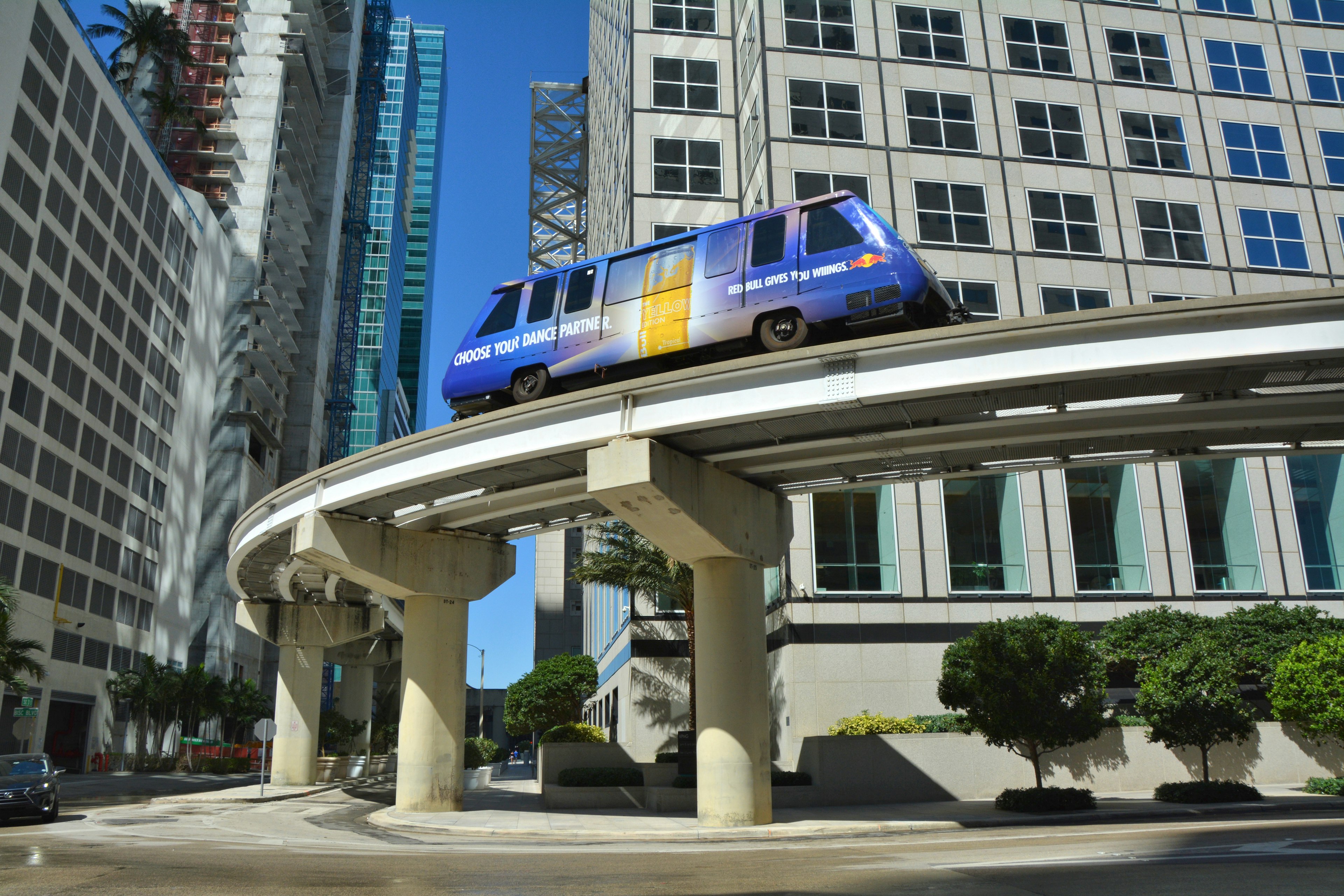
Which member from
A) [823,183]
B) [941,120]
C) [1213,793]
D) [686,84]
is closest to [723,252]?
[1213,793]

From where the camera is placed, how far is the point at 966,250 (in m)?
38.7

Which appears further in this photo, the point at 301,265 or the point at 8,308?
the point at 301,265

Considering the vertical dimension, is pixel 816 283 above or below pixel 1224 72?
below

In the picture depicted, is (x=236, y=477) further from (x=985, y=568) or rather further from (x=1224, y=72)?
(x=1224, y=72)

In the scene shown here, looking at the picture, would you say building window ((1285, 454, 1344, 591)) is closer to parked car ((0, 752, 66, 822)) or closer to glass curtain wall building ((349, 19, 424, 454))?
parked car ((0, 752, 66, 822))

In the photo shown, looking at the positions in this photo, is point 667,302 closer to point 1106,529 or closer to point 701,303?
point 701,303

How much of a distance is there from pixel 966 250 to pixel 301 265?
80696mm

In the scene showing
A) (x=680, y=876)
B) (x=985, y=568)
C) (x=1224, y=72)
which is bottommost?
(x=680, y=876)

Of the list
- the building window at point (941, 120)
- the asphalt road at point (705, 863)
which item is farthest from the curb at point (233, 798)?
the building window at point (941, 120)

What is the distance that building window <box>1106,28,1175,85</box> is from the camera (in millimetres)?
43594

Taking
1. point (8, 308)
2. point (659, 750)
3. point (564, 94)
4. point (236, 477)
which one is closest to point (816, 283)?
point (659, 750)

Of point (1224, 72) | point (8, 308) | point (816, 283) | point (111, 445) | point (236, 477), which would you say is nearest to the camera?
point (816, 283)

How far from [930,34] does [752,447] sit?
29.9m

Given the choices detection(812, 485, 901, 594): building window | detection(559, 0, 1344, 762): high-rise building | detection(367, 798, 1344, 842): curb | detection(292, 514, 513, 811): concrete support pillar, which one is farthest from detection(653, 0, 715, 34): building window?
detection(367, 798, 1344, 842): curb
